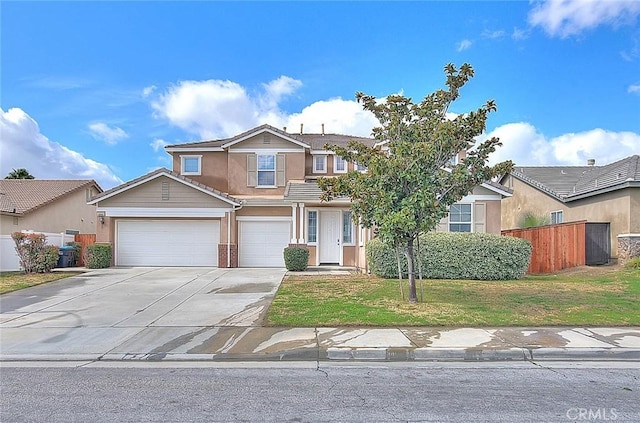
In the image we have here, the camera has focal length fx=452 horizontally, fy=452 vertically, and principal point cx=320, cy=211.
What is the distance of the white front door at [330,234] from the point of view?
19.2 m

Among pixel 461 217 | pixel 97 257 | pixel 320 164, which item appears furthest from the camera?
pixel 320 164

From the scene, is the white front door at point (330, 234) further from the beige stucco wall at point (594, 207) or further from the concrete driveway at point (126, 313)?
the beige stucco wall at point (594, 207)

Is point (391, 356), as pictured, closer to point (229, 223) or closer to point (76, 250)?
point (229, 223)

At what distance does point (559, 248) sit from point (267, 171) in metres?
13.3

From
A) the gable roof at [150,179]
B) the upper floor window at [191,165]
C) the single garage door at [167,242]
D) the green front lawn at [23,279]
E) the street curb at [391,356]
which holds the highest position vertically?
the upper floor window at [191,165]

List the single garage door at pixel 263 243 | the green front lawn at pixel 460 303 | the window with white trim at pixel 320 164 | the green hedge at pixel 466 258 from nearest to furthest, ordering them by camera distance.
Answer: the green front lawn at pixel 460 303 < the green hedge at pixel 466 258 < the single garage door at pixel 263 243 < the window with white trim at pixel 320 164

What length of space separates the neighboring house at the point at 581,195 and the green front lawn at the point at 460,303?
499cm

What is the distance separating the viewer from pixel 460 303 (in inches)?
415

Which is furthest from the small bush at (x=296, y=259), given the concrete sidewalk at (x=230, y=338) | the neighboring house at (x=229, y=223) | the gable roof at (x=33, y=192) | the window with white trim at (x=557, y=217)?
the window with white trim at (x=557, y=217)

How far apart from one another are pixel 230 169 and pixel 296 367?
1573 centimetres

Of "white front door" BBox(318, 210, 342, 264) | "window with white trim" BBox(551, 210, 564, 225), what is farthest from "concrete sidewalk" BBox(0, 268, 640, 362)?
"window with white trim" BBox(551, 210, 564, 225)

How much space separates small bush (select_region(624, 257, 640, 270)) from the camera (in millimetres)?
17234

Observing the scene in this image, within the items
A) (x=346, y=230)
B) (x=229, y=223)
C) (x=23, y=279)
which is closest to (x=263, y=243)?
(x=229, y=223)

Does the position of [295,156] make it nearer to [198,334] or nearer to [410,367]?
[198,334]
